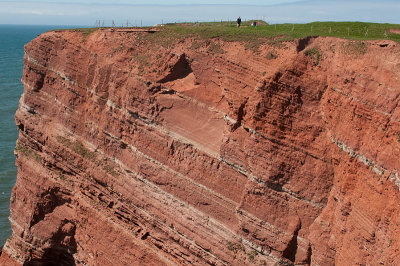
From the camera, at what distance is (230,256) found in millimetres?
18625

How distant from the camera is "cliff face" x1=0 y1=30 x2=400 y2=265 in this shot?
14820 millimetres

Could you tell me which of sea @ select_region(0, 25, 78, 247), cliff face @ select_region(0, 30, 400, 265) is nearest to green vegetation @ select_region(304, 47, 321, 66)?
cliff face @ select_region(0, 30, 400, 265)

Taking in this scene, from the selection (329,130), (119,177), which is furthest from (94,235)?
(329,130)

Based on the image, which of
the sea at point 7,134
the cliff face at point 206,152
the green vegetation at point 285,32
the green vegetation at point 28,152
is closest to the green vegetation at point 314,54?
the cliff face at point 206,152

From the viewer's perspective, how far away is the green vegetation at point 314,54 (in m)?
16.3

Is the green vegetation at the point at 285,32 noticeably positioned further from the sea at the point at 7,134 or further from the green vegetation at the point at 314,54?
the sea at the point at 7,134

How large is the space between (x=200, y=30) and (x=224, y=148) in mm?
6740

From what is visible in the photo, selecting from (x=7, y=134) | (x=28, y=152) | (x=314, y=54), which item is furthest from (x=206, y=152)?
(x=7, y=134)

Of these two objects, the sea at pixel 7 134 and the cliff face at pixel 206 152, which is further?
the sea at pixel 7 134

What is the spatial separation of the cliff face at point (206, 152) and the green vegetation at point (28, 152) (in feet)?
0.31

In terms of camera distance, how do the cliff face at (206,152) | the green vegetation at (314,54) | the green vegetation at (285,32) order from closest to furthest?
the cliff face at (206,152) < the green vegetation at (314,54) < the green vegetation at (285,32)

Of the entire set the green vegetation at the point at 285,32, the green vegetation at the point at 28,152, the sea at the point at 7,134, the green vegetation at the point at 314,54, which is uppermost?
the green vegetation at the point at 285,32

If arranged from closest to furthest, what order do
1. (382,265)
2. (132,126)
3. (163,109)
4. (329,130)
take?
(382,265) → (329,130) → (163,109) → (132,126)

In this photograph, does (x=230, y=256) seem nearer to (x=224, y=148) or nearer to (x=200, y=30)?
(x=224, y=148)
